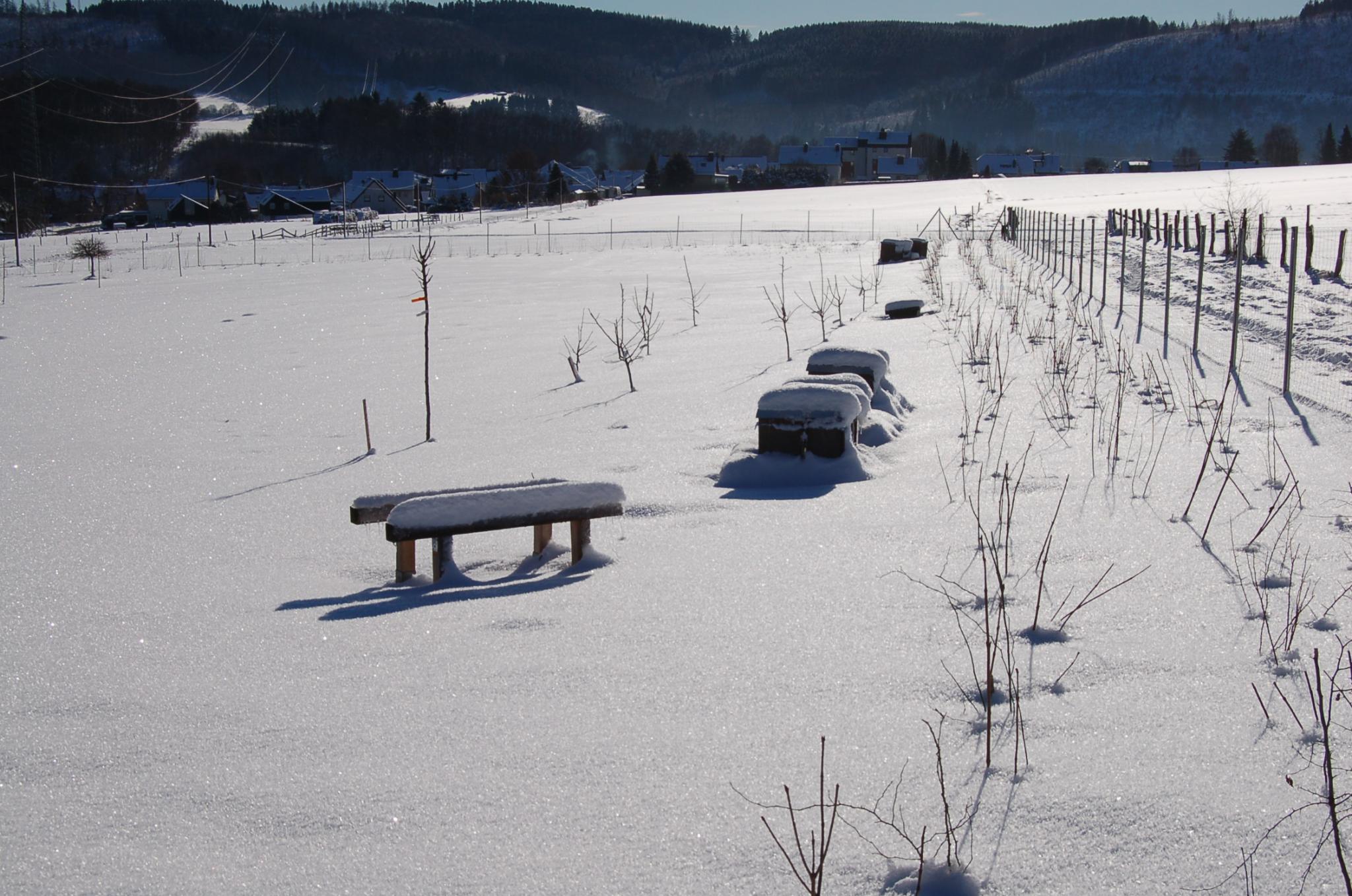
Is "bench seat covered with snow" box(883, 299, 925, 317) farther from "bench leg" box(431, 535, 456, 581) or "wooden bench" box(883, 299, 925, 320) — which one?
"bench leg" box(431, 535, 456, 581)

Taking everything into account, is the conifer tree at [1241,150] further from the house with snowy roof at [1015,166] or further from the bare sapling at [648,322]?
the bare sapling at [648,322]

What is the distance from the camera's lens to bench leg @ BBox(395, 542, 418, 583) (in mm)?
4668

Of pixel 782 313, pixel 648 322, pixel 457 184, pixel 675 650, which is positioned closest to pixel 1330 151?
pixel 457 184

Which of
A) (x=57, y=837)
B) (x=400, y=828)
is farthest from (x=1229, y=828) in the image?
(x=57, y=837)

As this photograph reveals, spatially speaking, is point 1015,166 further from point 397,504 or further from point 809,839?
point 809,839

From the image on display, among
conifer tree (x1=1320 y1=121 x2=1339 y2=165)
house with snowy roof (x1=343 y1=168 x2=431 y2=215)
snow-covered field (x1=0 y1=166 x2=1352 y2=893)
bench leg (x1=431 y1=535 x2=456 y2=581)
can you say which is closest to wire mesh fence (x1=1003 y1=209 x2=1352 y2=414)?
snow-covered field (x1=0 y1=166 x2=1352 y2=893)

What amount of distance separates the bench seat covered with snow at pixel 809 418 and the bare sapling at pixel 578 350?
4646mm

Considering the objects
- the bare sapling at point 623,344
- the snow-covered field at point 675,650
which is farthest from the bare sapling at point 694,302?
the snow-covered field at point 675,650

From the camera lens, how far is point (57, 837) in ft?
8.75

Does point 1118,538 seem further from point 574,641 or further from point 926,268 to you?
point 926,268

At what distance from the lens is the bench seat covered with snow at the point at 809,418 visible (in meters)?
6.14

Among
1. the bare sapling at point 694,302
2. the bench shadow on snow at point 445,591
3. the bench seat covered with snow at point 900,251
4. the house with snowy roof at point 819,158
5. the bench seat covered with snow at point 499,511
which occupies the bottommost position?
the bench shadow on snow at point 445,591

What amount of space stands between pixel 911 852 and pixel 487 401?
26.2 ft

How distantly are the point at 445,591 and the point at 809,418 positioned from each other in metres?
2.57
